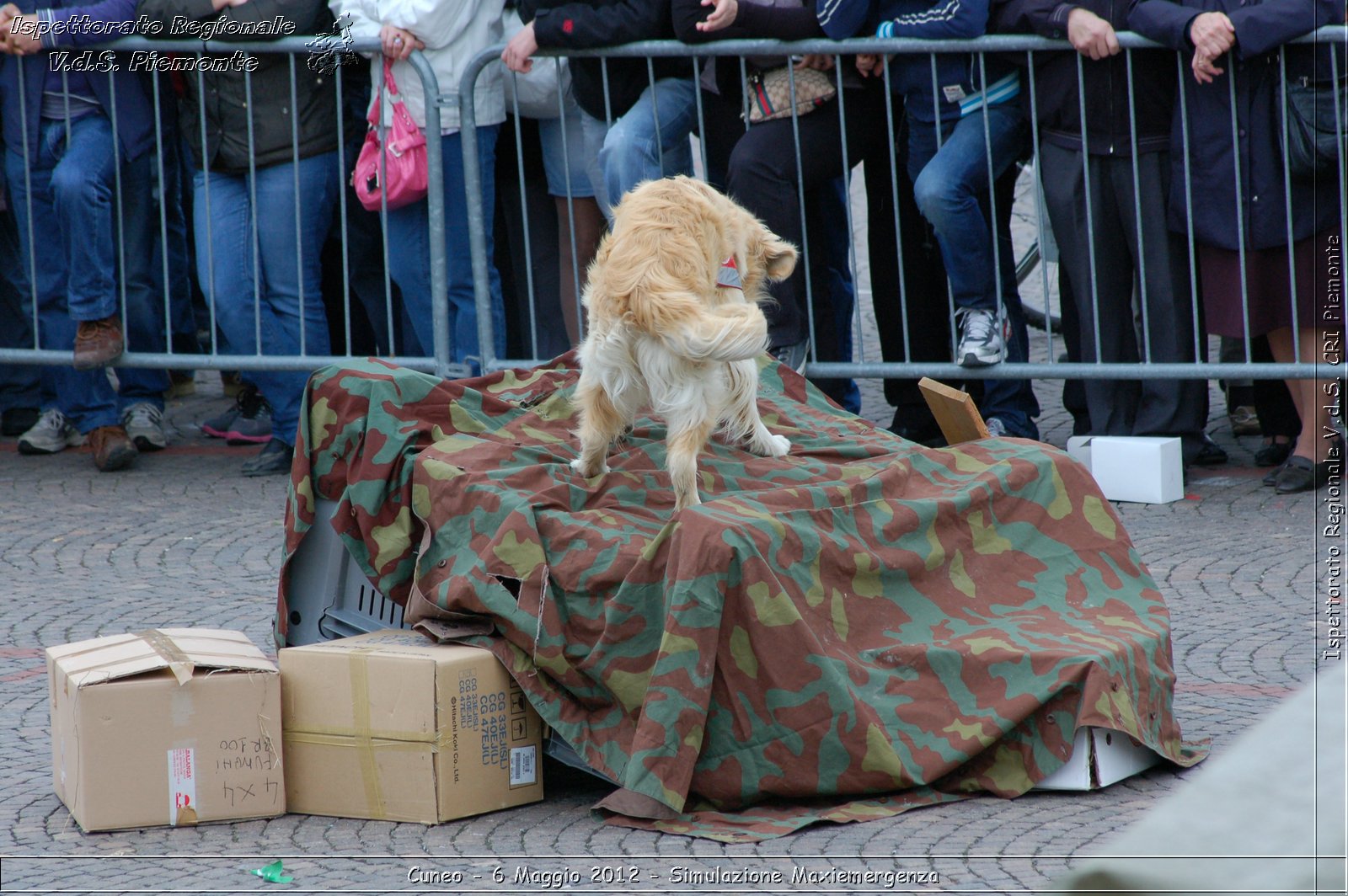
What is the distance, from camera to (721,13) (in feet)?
20.9

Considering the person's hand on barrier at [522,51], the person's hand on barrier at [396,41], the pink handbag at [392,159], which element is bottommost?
the pink handbag at [392,159]

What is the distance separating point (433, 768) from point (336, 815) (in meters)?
0.35

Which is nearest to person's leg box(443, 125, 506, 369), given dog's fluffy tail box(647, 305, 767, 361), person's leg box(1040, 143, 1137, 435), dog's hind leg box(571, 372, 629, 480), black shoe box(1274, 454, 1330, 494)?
person's leg box(1040, 143, 1137, 435)

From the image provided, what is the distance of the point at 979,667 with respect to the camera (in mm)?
3729

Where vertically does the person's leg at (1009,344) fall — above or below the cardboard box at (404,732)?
above

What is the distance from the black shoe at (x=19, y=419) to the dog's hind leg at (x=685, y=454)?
5421 mm

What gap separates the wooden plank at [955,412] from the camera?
4.70 meters

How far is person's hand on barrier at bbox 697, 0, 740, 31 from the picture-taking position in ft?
20.8

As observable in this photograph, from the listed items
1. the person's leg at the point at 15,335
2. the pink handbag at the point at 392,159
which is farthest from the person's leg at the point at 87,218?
the pink handbag at the point at 392,159

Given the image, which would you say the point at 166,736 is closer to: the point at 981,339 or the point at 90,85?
the point at 981,339

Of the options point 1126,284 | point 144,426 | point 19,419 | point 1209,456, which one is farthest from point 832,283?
point 19,419

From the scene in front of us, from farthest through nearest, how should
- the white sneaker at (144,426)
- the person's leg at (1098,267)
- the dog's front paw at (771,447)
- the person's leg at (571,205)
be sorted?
the white sneaker at (144,426) → the person's leg at (571,205) → the person's leg at (1098,267) → the dog's front paw at (771,447)

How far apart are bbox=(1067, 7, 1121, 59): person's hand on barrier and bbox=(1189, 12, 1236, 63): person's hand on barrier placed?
0.34m

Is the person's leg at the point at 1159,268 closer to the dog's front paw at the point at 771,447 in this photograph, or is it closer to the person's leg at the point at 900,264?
the person's leg at the point at 900,264
